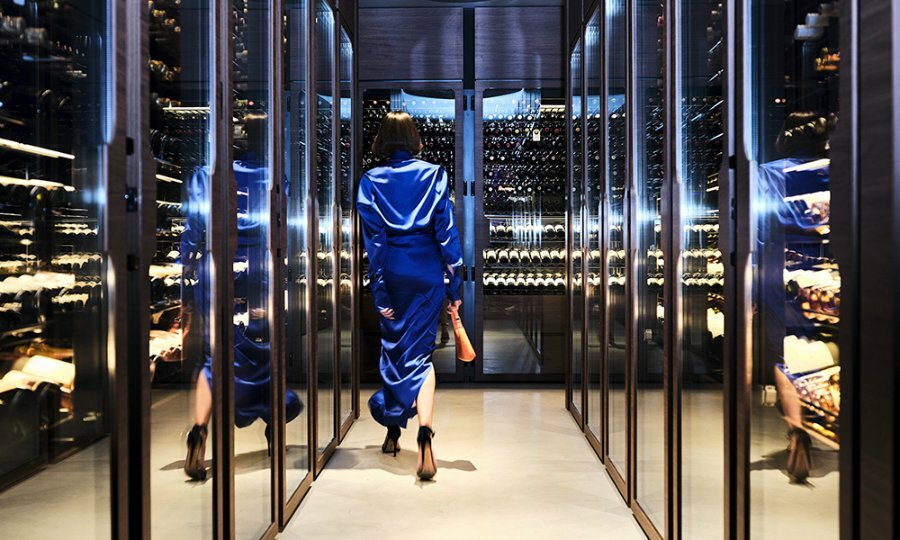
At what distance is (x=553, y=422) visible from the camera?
5391 mm

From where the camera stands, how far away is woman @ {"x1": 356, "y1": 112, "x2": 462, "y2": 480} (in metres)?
4.32

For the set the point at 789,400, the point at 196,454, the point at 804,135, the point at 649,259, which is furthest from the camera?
the point at 649,259

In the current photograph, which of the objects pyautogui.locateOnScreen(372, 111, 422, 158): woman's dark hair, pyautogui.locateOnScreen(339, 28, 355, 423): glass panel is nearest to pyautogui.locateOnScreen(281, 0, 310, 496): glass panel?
pyautogui.locateOnScreen(372, 111, 422, 158): woman's dark hair

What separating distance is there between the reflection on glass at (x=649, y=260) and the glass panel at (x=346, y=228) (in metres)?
2.04

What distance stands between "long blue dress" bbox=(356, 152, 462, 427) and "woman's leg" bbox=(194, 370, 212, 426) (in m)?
2.03

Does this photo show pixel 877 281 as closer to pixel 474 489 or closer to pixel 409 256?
pixel 474 489

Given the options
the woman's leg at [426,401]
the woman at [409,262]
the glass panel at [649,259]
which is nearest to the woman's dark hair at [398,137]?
the woman at [409,262]

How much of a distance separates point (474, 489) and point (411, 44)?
12.7 ft

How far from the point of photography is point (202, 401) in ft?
7.47

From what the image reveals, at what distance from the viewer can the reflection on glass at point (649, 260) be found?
294 cm

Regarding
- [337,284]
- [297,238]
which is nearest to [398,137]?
[337,284]

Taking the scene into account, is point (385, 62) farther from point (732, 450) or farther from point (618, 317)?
point (732, 450)

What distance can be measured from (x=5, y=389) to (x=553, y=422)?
12.8ft

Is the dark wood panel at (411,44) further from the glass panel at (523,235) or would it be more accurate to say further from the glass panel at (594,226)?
the glass panel at (594,226)
